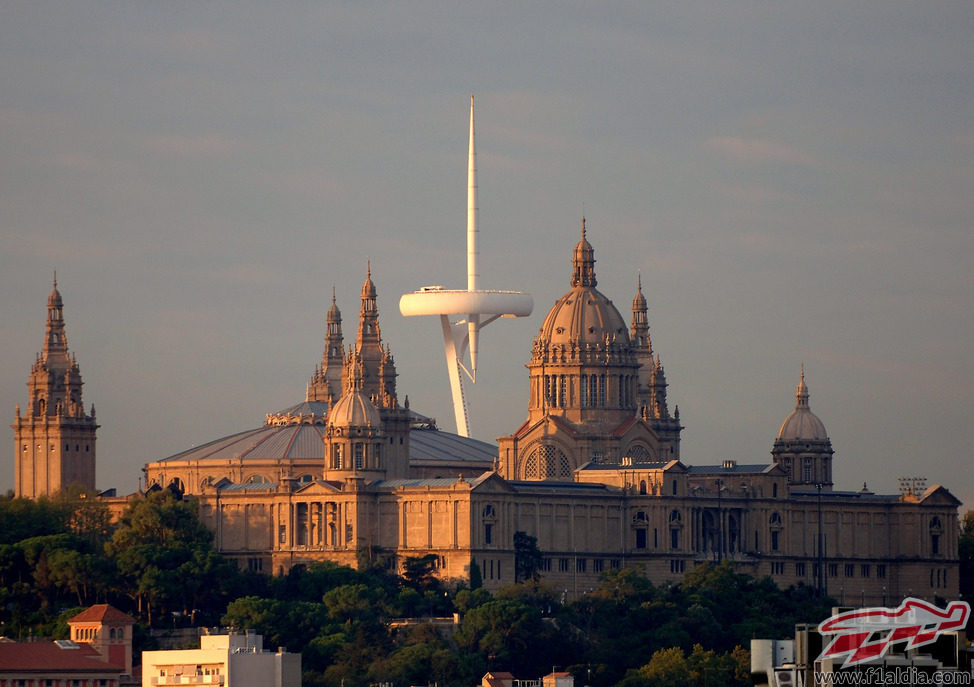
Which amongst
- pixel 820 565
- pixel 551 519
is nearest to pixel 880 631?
pixel 551 519

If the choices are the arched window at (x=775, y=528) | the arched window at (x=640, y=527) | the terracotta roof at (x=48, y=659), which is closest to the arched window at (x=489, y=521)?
the arched window at (x=640, y=527)

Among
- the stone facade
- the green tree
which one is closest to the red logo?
the green tree

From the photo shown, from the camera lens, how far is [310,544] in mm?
187000

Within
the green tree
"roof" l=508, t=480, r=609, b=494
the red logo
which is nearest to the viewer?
the red logo

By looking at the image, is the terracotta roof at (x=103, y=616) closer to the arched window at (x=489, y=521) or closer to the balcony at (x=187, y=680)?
the balcony at (x=187, y=680)

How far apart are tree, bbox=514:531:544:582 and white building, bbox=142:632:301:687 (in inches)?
1570

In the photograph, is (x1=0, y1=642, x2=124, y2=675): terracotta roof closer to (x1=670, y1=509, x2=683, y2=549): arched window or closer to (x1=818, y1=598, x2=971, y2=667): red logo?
(x1=670, y1=509, x2=683, y2=549): arched window

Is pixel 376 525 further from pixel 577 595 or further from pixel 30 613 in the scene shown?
pixel 30 613

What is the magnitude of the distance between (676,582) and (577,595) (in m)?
6.46

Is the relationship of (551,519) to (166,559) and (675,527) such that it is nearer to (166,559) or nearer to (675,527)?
(675,527)

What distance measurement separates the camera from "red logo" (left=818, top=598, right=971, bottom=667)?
47031mm

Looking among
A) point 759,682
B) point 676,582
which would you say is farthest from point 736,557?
point 759,682

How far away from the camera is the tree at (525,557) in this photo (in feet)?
602

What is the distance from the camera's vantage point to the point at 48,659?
459 feet
